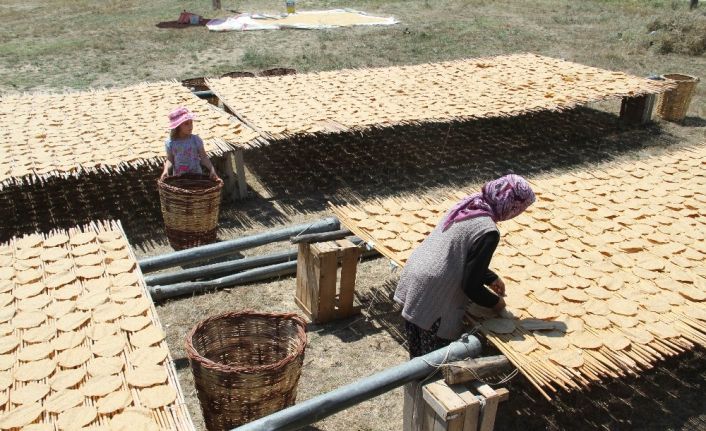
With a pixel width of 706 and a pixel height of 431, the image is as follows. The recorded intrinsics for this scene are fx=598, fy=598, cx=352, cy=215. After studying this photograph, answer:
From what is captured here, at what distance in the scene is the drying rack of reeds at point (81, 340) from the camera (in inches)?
101

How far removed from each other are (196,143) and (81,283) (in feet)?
7.26

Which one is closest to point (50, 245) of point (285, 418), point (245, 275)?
point (245, 275)

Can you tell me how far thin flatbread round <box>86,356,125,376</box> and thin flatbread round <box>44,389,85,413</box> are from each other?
5.2 inches

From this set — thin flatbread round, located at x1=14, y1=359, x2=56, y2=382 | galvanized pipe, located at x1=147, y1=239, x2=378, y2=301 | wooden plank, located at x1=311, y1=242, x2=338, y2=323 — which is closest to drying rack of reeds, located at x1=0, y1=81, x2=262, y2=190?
galvanized pipe, located at x1=147, y1=239, x2=378, y2=301

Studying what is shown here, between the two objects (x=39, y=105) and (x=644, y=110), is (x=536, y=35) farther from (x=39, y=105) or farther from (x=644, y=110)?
(x=39, y=105)

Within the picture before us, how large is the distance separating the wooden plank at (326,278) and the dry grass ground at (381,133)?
13cm

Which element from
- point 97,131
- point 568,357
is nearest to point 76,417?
point 568,357

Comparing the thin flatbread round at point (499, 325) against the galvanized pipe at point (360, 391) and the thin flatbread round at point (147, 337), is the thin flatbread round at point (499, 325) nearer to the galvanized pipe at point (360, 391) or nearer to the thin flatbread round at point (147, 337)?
the galvanized pipe at point (360, 391)

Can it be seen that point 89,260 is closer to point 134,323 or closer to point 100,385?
point 134,323

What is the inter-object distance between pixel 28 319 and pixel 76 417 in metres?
0.88

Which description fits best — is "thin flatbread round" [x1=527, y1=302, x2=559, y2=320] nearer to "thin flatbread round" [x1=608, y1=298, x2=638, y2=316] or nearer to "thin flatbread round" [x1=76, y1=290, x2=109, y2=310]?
"thin flatbread round" [x1=608, y1=298, x2=638, y2=316]

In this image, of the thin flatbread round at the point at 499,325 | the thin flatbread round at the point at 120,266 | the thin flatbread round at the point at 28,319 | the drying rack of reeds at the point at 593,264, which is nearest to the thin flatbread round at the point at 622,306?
the drying rack of reeds at the point at 593,264

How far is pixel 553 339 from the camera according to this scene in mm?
3146

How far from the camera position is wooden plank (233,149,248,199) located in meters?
6.58
